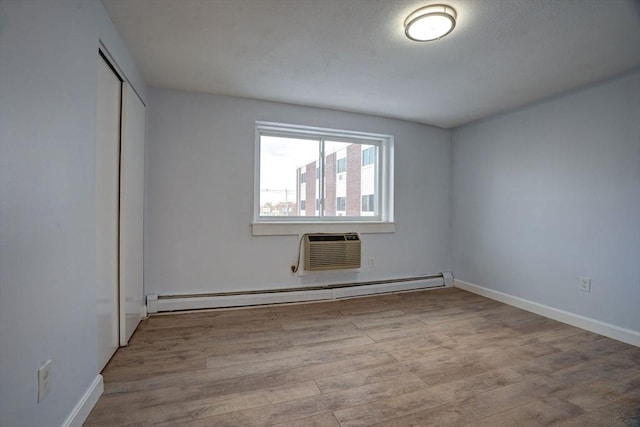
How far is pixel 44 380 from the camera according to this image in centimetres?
111

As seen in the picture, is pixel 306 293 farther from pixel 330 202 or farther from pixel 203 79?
pixel 203 79

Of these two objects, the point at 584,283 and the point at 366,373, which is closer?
the point at 366,373

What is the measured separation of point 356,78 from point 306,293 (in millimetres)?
2261

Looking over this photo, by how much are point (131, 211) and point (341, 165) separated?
7.56 feet

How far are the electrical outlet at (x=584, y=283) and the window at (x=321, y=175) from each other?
191cm

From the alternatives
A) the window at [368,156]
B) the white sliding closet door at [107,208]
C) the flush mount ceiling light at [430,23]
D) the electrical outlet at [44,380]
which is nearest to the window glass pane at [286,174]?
the window at [368,156]

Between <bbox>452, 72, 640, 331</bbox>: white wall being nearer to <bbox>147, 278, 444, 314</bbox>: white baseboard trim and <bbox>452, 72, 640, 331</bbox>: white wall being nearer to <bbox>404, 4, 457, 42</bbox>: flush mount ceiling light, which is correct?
<bbox>147, 278, 444, 314</bbox>: white baseboard trim

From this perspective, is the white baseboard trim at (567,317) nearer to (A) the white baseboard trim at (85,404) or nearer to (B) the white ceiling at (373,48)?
(B) the white ceiling at (373,48)

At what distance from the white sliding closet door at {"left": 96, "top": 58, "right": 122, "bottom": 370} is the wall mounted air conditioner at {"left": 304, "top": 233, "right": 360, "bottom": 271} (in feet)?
5.83

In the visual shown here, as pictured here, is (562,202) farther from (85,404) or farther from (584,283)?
(85,404)

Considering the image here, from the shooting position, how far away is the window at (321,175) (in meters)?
3.30

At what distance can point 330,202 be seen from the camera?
140 inches

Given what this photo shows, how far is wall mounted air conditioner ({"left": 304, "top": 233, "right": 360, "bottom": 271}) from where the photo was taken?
127 inches

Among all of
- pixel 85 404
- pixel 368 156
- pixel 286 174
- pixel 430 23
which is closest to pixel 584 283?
pixel 368 156
